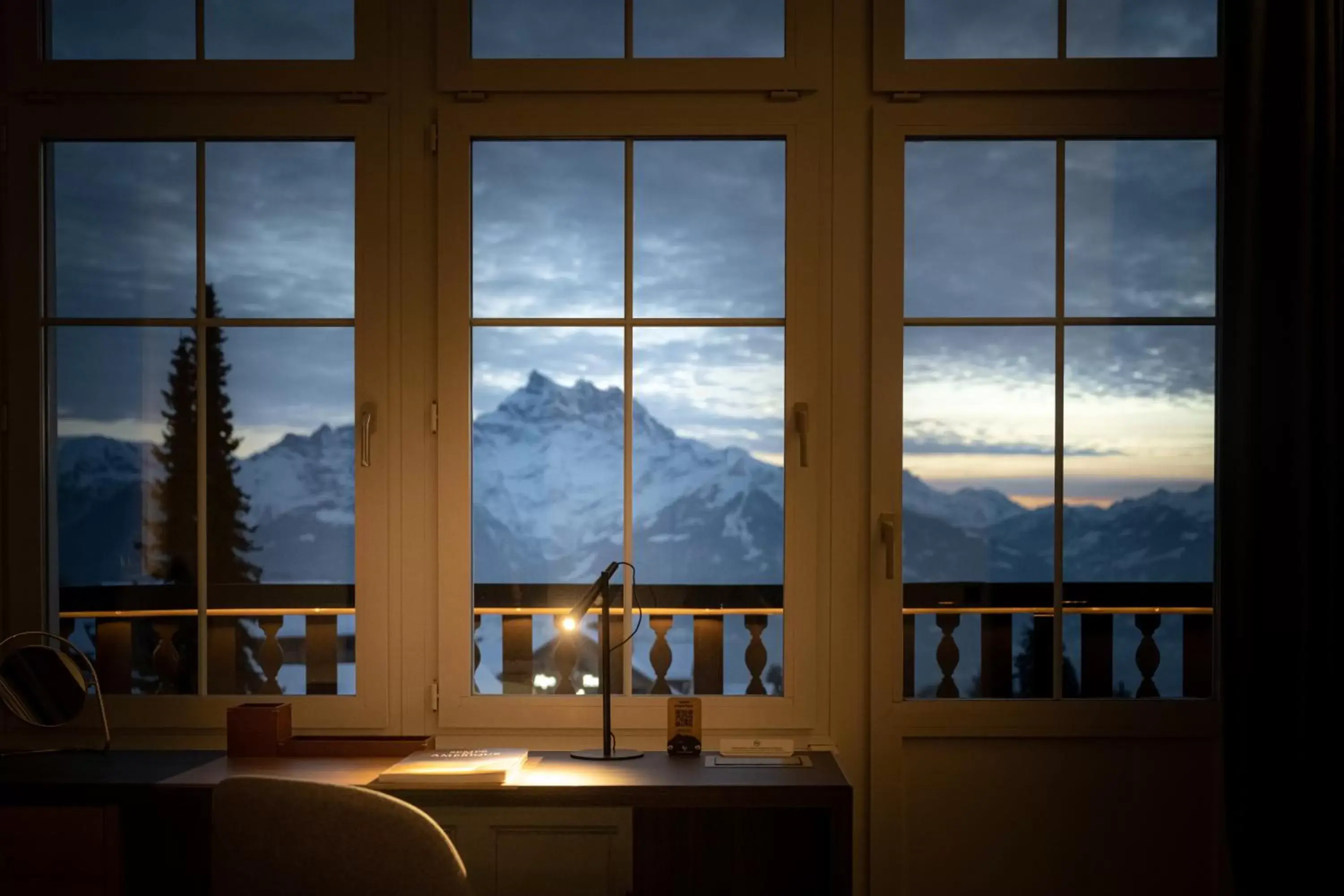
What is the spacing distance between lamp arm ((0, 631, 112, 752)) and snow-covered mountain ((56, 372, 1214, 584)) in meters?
0.20

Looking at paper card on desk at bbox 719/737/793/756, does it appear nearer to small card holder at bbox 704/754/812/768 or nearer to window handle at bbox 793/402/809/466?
small card holder at bbox 704/754/812/768

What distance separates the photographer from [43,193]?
2.82 m

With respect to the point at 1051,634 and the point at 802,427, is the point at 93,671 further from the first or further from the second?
the point at 1051,634

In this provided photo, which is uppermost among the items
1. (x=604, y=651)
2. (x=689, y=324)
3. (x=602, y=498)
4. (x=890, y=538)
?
(x=689, y=324)

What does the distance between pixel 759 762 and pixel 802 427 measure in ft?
2.77

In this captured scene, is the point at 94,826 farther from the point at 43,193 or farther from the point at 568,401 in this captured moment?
the point at 43,193

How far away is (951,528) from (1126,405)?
0.57 metres

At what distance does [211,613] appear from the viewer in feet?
9.25

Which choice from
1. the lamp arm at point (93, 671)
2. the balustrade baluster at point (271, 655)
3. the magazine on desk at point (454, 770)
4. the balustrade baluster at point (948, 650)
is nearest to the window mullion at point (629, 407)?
the magazine on desk at point (454, 770)

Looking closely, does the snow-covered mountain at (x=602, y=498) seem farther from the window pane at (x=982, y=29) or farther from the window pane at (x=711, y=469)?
the window pane at (x=982, y=29)

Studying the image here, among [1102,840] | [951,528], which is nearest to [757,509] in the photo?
[951,528]

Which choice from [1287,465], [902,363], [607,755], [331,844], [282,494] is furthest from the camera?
[282,494]

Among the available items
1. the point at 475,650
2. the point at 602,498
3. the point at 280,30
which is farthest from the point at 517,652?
the point at 280,30

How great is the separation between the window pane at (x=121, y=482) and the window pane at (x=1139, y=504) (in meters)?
2.38
